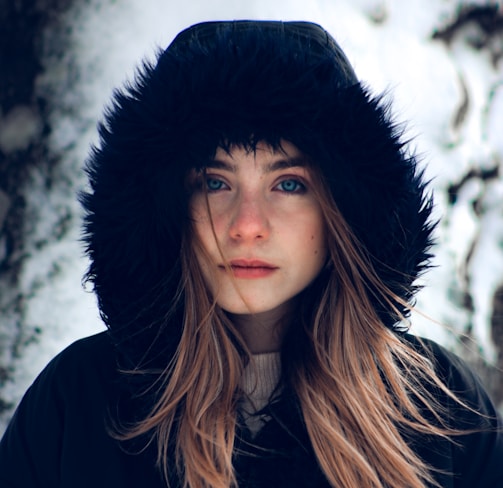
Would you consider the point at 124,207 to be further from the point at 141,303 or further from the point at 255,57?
the point at 255,57

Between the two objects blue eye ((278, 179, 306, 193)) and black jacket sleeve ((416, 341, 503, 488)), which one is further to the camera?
black jacket sleeve ((416, 341, 503, 488))

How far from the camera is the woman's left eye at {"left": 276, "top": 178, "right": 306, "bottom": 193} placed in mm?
1332

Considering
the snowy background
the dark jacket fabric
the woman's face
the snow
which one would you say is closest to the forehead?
the woman's face

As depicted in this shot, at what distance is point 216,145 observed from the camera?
4.12 ft

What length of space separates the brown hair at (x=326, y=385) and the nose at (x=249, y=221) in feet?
0.42

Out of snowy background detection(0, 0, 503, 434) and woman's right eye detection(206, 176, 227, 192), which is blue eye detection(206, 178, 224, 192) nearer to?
woman's right eye detection(206, 176, 227, 192)

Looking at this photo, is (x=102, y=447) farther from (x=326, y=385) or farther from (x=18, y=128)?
(x=18, y=128)

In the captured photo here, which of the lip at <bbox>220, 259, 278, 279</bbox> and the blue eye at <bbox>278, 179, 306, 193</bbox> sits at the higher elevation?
the blue eye at <bbox>278, 179, 306, 193</bbox>

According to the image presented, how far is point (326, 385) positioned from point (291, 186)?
43 cm

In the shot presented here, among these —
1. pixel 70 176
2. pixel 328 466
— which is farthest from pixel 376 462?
pixel 70 176

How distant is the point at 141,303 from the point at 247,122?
434mm

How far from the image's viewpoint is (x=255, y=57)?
1.23 m

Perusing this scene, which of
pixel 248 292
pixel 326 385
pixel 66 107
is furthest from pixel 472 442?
pixel 66 107

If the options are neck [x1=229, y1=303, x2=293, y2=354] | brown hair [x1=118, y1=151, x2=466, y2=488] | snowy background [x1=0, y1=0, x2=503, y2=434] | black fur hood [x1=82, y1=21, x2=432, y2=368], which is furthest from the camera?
snowy background [x1=0, y1=0, x2=503, y2=434]
